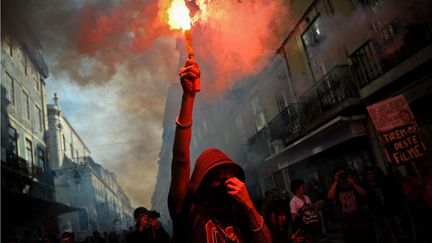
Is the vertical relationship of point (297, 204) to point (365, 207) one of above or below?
above

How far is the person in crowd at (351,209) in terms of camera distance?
207 inches

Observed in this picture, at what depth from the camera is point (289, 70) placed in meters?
14.7

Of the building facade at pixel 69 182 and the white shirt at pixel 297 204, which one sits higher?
the building facade at pixel 69 182

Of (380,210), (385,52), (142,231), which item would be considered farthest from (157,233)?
(385,52)

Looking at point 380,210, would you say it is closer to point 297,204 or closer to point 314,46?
point 297,204

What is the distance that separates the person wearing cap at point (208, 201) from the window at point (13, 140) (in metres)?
18.4

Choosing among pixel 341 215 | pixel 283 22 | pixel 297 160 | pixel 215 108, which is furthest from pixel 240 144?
pixel 341 215

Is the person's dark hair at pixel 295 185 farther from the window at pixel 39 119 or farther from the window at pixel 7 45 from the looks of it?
the window at pixel 39 119

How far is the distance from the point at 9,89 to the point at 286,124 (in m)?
15.1

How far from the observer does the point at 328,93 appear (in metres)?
11.5

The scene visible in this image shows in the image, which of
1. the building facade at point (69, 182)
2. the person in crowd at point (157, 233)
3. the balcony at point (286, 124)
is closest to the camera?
the person in crowd at point (157, 233)

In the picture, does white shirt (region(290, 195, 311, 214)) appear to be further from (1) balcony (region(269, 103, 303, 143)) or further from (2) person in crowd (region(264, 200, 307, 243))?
(1) balcony (region(269, 103, 303, 143))

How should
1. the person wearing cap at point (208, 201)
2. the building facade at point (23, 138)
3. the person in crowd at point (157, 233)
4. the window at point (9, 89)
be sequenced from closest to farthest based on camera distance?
1. the person wearing cap at point (208, 201)
2. the person in crowd at point (157, 233)
3. the building facade at point (23, 138)
4. the window at point (9, 89)

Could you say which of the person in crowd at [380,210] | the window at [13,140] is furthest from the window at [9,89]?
the person in crowd at [380,210]
